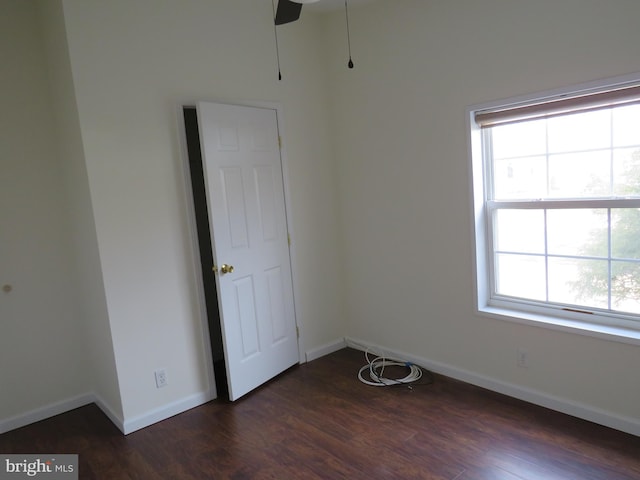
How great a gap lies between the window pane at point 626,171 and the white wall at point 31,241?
339 centimetres

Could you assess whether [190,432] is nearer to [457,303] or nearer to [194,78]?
[457,303]

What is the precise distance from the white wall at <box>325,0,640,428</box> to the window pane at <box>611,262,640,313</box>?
0.24 m

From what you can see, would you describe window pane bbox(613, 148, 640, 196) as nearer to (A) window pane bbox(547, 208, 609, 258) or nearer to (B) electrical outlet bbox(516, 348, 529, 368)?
(A) window pane bbox(547, 208, 609, 258)

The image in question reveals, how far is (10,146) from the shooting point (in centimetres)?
281

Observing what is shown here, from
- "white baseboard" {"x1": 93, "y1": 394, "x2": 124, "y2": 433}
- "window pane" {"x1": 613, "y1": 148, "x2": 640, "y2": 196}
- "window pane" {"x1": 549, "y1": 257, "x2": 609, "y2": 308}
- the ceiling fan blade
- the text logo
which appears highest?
the ceiling fan blade

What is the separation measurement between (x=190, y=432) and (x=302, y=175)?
2016mm

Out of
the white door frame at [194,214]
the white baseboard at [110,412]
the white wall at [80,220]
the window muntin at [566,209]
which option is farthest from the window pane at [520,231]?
the white wall at [80,220]

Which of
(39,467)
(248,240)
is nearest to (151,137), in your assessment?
(248,240)

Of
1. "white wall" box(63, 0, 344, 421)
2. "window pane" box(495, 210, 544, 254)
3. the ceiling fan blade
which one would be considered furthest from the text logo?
"window pane" box(495, 210, 544, 254)

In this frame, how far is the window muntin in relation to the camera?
2.31m

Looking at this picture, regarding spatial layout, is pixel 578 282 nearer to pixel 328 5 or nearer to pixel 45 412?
pixel 328 5

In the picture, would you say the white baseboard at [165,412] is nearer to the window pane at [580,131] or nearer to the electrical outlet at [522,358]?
the electrical outlet at [522,358]

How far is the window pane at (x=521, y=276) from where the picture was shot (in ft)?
8.89

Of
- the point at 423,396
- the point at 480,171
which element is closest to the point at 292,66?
the point at 480,171
